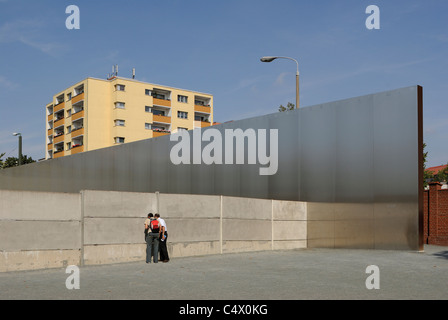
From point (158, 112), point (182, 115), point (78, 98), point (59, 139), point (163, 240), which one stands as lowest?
point (163, 240)

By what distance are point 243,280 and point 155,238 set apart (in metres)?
5.62

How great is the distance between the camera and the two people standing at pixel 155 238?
16.5 m

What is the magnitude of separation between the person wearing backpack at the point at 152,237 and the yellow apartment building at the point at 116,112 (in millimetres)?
63073

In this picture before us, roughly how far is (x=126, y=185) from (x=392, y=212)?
18437 mm

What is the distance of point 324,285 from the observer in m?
10.7

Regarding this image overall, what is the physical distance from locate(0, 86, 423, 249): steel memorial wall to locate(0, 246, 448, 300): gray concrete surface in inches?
156

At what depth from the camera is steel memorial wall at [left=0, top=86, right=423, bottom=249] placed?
2034 centimetres

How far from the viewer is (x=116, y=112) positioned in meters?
78.4

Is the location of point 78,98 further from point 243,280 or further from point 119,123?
point 243,280

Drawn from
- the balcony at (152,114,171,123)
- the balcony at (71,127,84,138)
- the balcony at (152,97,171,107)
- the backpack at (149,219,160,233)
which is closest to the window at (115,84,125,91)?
the balcony at (152,97,171,107)

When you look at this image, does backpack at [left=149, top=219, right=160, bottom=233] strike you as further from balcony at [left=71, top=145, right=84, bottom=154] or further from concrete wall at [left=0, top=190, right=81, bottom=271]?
balcony at [left=71, top=145, right=84, bottom=154]

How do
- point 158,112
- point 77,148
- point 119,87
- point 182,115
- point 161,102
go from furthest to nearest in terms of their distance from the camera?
point 182,115 < point 158,112 < point 161,102 < point 77,148 < point 119,87

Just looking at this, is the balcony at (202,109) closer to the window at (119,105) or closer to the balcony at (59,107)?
the window at (119,105)

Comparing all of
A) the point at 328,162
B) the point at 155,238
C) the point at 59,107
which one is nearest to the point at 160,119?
the point at 59,107
